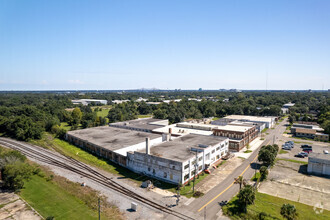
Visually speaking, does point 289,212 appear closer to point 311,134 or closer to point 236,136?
point 236,136

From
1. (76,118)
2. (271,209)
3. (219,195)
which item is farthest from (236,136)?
(76,118)

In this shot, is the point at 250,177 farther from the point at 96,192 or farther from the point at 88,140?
the point at 88,140

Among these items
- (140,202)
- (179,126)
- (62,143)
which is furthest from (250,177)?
(62,143)

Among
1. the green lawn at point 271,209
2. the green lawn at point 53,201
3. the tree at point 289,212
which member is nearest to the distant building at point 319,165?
the green lawn at point 271,209

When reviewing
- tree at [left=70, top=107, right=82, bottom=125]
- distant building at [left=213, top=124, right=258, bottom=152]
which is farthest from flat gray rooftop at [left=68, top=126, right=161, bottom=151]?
tree at [left=70, top=107, right=82, bottom=125]

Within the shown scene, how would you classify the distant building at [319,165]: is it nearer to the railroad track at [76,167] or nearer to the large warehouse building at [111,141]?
the railroad track at [76,167]
